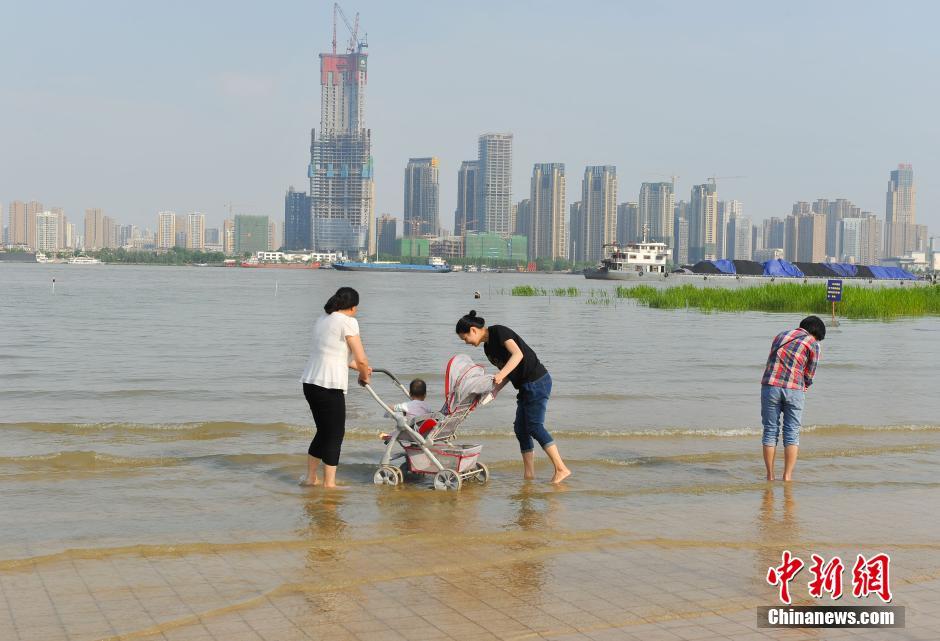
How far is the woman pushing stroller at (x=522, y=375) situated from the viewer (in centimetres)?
815

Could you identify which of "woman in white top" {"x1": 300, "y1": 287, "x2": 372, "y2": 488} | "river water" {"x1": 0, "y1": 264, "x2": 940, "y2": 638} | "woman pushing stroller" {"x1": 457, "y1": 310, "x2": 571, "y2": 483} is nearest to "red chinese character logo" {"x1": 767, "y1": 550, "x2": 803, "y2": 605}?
"river water" {"x1": 0, "y1": 264, "x2": 940, "y2": 638}

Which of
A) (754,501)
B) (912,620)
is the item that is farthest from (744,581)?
(754,501)

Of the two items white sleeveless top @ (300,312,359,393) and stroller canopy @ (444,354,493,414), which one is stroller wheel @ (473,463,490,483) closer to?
stroller canopy @ (444,354,493,414)

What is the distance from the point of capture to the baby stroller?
8.40 m

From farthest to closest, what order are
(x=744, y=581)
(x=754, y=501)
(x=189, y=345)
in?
(x=189, y=345) → (x=754, y=501) → (x=744, y=581)

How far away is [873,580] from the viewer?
541 centimetres

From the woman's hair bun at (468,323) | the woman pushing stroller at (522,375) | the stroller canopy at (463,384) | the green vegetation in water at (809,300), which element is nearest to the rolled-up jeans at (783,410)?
the woman pushing stroller at (522,375)

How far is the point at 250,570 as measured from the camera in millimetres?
5926

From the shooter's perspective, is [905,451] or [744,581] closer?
[744,581]

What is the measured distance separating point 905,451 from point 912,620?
652 cm

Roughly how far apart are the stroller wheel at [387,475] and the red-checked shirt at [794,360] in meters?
3.40

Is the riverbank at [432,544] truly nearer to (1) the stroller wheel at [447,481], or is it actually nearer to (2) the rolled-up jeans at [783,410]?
(1) the stroller wheel at [447,481]

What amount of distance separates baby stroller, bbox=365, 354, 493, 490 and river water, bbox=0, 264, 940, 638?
216mm

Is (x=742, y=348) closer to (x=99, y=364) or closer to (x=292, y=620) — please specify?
(x=99, y=364)
